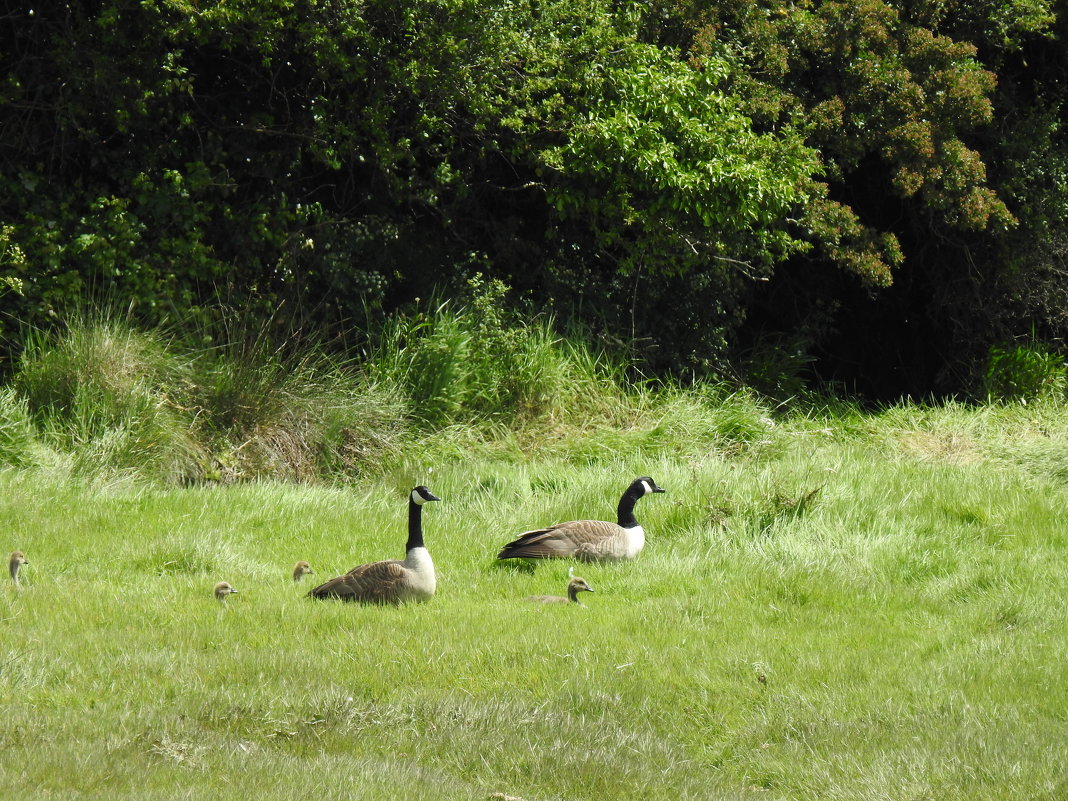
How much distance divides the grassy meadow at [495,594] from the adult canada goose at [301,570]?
2.6 inches

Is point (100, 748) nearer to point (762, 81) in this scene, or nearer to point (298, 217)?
point (298, 217)

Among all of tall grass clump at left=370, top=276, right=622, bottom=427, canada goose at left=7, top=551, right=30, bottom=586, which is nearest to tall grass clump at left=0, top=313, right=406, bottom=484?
tall grass clump at left=370, top=276, right=622, bottom=427

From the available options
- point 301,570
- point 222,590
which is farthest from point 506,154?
point 222,590

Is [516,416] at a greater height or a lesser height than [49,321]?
lesser

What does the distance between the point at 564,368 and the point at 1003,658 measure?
906cm

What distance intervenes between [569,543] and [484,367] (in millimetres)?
6275

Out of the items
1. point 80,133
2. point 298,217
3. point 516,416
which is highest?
point 80,133

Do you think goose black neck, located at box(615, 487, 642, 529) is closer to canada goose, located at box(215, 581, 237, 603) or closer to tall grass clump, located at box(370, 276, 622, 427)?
canada goose, located at box(215, 581, 237, 603)

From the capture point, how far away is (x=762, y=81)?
17062 millimetres

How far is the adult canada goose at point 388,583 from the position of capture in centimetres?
801

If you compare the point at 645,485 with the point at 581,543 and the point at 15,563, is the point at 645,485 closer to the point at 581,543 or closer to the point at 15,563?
the point at 581,543

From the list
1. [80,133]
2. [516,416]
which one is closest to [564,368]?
[516,416]

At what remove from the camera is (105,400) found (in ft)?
41.6

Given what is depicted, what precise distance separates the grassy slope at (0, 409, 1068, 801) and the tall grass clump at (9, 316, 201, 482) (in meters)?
0.97
